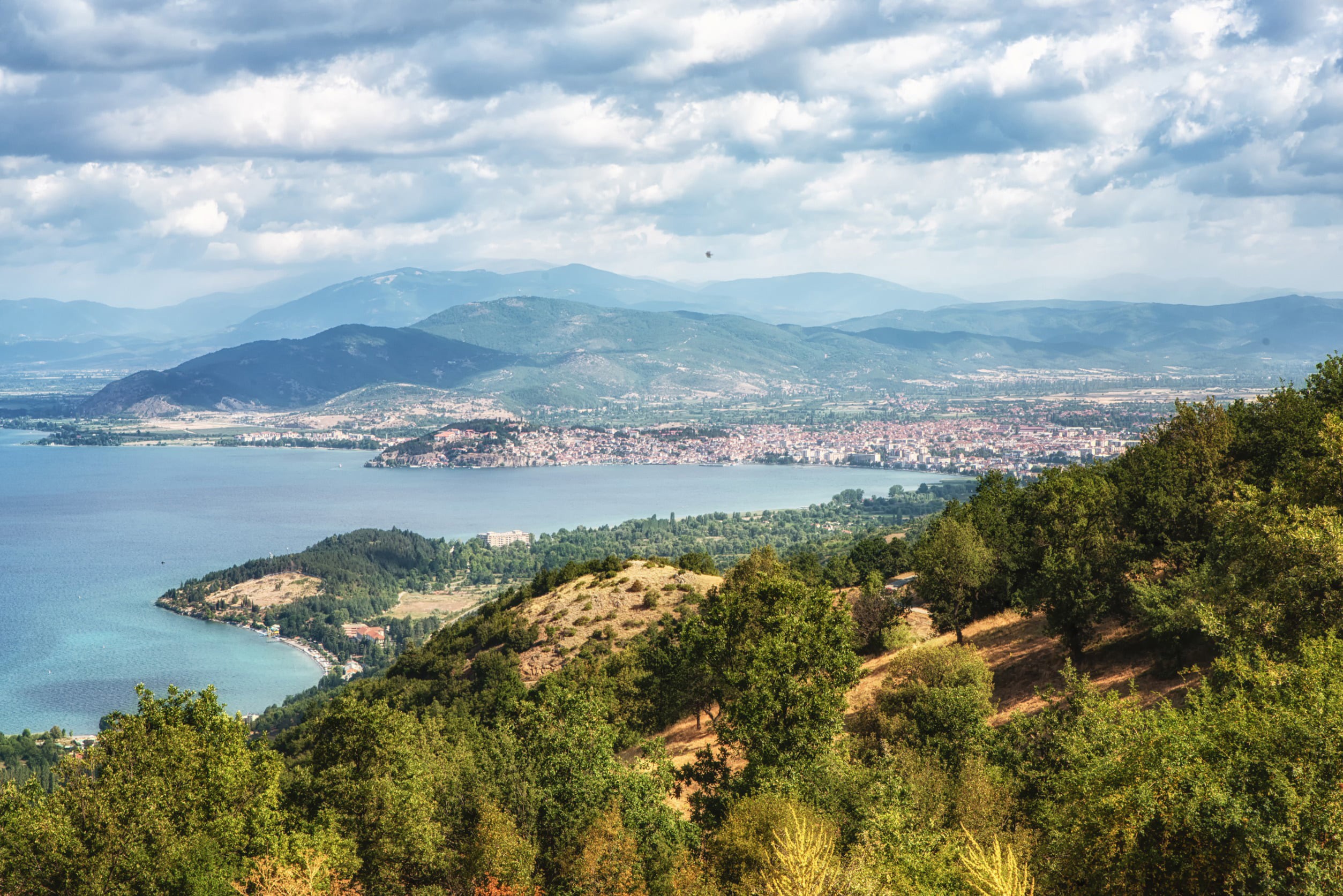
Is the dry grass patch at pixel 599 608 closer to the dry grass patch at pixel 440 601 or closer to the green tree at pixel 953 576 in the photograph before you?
the green tree at pixel 953 576

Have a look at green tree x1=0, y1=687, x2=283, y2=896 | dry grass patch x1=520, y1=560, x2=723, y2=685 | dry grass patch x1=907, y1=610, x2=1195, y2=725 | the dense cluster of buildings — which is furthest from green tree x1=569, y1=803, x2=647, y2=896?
the dense cluster of buildings

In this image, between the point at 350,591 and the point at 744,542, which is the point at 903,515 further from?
the point at 350,591

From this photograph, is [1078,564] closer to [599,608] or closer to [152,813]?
[152,813]

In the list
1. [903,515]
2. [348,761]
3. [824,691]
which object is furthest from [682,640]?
Result: [903,515]

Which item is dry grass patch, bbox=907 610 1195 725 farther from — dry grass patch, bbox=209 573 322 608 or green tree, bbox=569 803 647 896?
dry grass patch, bbox=209 573 322 608

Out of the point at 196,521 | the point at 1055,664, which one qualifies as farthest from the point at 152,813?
the point at 196,521

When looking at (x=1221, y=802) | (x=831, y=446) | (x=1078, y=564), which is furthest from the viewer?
(x=831, y=446)
